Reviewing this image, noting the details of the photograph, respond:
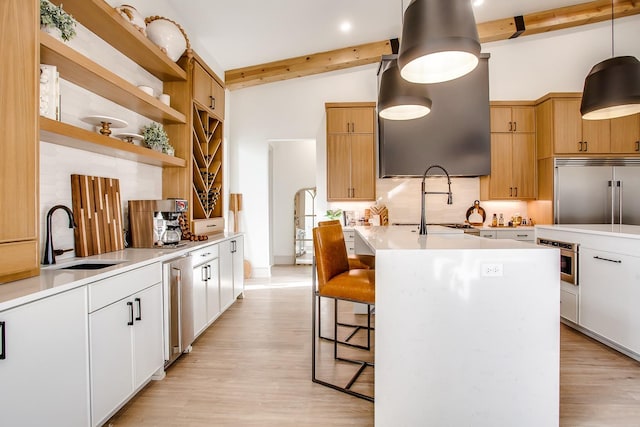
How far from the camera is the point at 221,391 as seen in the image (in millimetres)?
2195

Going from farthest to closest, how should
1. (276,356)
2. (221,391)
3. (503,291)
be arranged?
(276,356)
(221,391)
(503,291)

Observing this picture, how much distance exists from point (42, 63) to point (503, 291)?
2910 millimetres

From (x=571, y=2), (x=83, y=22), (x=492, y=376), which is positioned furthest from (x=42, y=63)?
(x=571, y=2)

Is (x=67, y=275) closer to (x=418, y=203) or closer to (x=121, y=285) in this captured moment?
(x=121, y=285)

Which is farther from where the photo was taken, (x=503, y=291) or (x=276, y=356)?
(x=276, y=356)

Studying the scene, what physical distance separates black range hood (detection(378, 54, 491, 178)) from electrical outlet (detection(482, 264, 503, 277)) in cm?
299

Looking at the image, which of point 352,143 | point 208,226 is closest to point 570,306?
point 352,143

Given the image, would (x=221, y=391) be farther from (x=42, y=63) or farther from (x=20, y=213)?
(x=42, y=63)

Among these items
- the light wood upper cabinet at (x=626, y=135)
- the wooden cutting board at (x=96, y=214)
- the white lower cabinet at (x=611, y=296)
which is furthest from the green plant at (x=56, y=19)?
the light wood upper cabinet at (x=626, y=135)

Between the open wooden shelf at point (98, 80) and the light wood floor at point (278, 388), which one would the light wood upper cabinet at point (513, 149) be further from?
the open wooden shelf at point (98, 80)

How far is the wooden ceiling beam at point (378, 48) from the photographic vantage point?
4590 millimetres

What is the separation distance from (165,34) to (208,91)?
2.93 feet

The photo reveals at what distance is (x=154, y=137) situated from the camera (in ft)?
9.95

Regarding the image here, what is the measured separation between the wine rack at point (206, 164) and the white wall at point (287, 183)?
260 cm
